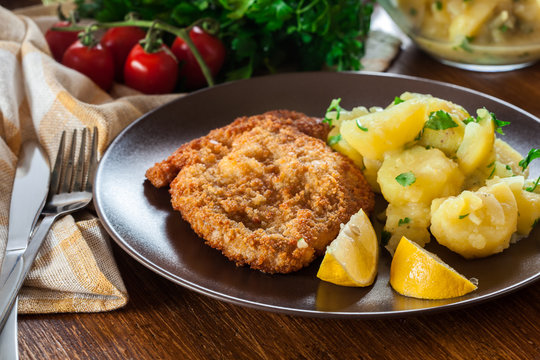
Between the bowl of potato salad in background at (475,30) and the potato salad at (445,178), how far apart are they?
1119 millimetres

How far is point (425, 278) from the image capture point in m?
1.66

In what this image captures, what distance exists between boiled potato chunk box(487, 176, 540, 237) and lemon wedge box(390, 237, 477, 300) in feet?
1.14

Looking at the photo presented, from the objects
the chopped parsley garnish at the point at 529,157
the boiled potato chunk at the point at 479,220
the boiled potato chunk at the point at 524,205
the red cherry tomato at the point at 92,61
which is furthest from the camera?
the red cherry tomato at the point at 92,61

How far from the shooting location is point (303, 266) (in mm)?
1827

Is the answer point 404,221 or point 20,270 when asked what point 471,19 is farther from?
point 20,270

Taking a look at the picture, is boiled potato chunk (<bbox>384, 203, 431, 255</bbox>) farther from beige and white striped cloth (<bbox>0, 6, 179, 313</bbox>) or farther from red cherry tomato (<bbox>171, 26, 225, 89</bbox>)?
red cherry tomato (<bbox>171, 26, 225, 89</bbox>)

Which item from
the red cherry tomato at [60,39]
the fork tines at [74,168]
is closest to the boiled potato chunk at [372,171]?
the fork tines at [74,168]

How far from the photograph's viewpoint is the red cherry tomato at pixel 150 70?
300cm

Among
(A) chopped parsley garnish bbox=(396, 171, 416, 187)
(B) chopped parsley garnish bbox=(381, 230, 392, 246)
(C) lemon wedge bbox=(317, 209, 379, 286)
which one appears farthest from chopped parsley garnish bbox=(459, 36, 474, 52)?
(C) lemon wedge bbox=(317, 209, 379, 286)

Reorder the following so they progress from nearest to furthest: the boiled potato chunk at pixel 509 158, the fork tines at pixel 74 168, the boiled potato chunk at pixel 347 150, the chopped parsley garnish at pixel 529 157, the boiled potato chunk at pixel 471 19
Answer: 1. the chopped parsley garnish at pixel 529 157
2. the boiled potato chunk at pixel 509 158
3. the boiled potato chunk at pixel 347 150
4. the fork tines at pixel 74 168
5. the boiled potato chunk at pixel 471 19

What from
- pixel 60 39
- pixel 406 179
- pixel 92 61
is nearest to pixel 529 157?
pixel 406 179

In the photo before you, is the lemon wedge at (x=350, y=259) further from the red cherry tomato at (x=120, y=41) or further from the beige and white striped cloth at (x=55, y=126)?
the red cherry tomato at (x=120, y=41)

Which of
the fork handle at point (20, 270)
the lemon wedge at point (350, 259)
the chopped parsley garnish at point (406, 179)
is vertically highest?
the chopped parsley garnish at point (406, 179)

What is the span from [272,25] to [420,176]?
1.42 metres
